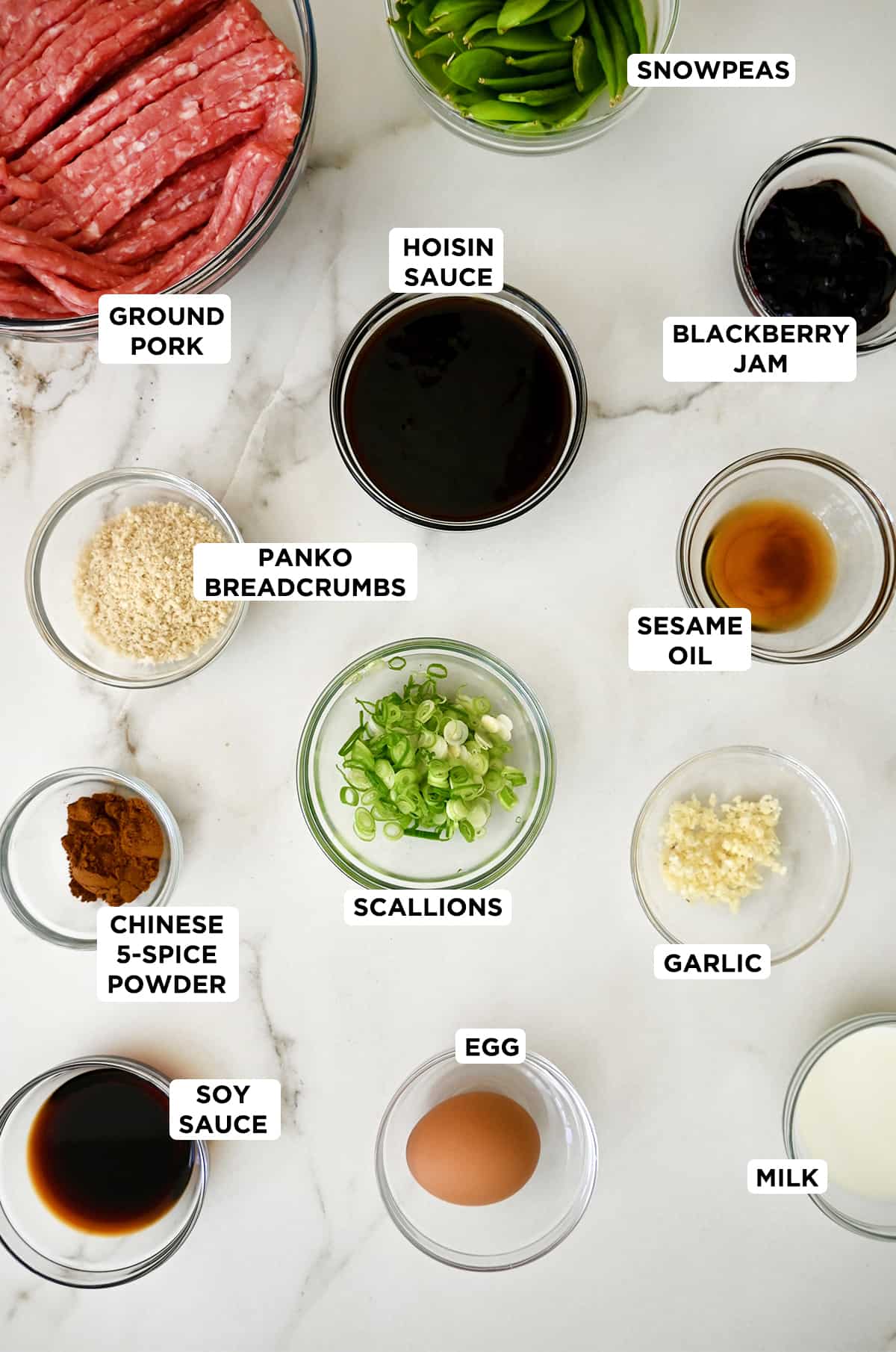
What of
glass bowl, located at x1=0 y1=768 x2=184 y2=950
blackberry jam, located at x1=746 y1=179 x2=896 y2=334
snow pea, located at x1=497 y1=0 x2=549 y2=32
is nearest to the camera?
snow pea, located at x1=497 y1=0 x2=549 y2=32

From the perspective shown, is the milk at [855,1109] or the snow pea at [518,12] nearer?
the snow pea at [518,12]

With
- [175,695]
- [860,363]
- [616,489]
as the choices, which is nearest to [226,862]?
[175,695]

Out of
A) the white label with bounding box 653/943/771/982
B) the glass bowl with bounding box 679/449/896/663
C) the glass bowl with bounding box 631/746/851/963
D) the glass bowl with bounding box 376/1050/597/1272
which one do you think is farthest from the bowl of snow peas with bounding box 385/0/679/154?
the glass bowl with bounding box 376/1050/597/1272

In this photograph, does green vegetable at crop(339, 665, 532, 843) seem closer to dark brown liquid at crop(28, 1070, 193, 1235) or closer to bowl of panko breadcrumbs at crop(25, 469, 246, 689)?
bowl of panko breadcrumbs at crop(25, 469, 246, 689)

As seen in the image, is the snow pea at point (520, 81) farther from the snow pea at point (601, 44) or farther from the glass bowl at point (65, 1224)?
the glass bowl at point (65, 1224)

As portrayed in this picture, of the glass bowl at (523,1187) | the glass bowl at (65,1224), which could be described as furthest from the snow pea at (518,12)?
the glass bowl at (65,1224)

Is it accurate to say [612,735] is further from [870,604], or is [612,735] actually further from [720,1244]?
[720,1244]
